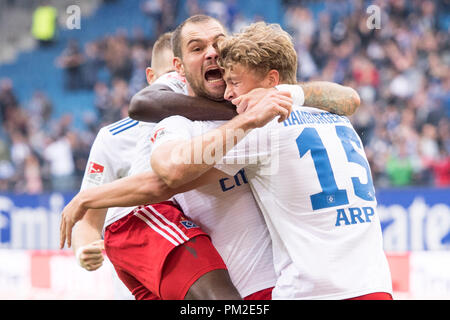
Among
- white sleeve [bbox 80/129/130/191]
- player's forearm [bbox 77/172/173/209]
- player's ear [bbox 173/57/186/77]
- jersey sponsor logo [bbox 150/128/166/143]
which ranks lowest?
player's forearm [bbox 77/172/173/209]

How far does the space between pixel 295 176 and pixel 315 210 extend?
0.61 ft

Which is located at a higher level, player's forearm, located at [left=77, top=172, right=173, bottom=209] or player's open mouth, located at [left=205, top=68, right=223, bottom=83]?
player's open mouth, located at [left=205, top=68, right=223, bottom=83]

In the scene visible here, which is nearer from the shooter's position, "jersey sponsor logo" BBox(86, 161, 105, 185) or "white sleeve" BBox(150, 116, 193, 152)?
"white sleeve" BBox(150, 116, 193, 152)

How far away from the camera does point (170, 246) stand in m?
3.50

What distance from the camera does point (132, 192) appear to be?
10.8 feet

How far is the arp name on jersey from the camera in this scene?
3182 millimetres

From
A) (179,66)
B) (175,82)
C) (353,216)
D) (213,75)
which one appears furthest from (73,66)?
(353,216)

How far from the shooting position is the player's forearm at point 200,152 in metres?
3.00

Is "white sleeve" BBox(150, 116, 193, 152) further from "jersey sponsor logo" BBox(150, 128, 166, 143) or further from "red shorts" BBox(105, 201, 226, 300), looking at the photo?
"red shorts" BBox(105, 201, 226, 300)

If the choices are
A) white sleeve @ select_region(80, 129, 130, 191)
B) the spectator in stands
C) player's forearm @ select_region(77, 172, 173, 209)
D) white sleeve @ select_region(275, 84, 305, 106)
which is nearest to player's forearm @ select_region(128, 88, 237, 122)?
white sleeve @ select_region(275, 84, 305, 106)

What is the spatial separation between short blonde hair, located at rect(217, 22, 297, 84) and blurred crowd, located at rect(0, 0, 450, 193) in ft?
26.2

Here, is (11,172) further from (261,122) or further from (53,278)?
(261,122)

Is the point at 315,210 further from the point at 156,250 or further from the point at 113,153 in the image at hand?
the point at 113,153

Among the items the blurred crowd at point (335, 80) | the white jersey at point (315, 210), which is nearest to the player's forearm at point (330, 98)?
the white jersey at point (315, 210)
